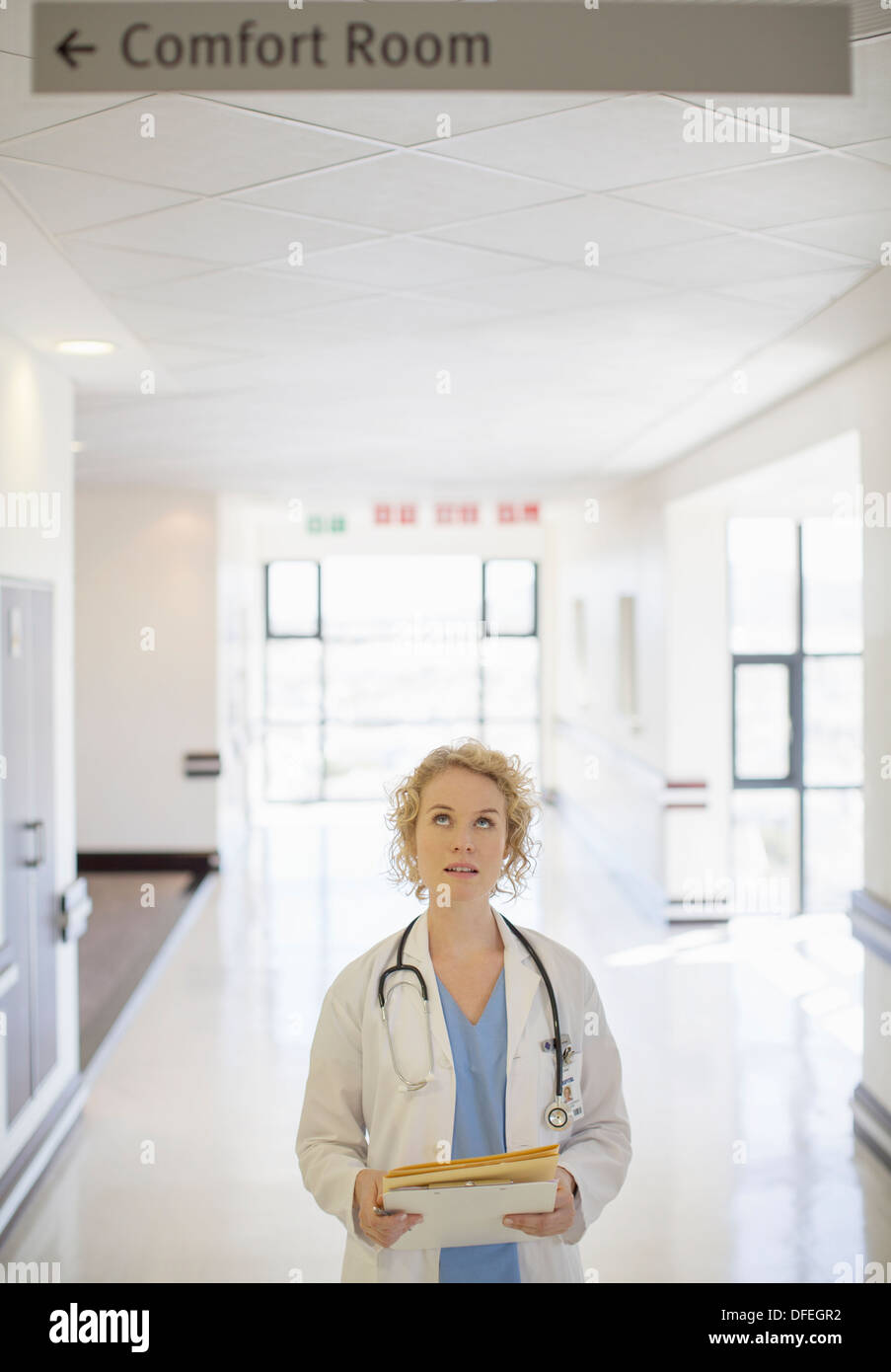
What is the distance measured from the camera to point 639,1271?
395 cm

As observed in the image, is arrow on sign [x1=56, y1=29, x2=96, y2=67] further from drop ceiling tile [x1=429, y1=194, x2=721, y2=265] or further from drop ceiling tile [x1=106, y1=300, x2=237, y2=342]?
drop ceiling tile [x1=106, y1=300, x2=237, y2=342]

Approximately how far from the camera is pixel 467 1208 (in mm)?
1898

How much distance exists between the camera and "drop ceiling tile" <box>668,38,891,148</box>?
7.52ft

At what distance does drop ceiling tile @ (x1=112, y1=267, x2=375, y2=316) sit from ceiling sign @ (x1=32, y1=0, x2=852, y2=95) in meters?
2.31

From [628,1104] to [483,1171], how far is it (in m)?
3.80

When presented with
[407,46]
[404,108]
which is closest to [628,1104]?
[404,108]

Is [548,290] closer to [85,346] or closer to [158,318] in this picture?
[158,318]

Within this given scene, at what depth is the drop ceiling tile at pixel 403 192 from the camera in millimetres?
2889

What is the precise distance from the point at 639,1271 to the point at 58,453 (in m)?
4.04

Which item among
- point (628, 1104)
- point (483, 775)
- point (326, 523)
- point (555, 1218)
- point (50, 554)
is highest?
point (326, 523)

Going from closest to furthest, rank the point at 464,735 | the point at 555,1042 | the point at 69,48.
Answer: the point at 69,48 → the point at 555,1042 → the point at 464,735

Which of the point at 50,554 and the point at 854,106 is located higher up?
the point at 854,106

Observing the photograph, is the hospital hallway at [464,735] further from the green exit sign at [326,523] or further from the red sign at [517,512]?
the green exit sign at [326,523]

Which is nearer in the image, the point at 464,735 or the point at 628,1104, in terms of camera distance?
the point at 628,1104
